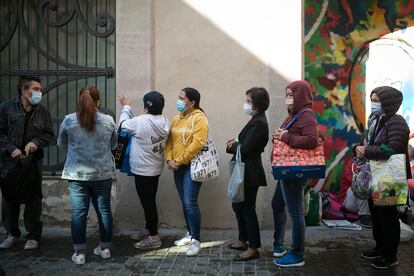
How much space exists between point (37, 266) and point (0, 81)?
286cm

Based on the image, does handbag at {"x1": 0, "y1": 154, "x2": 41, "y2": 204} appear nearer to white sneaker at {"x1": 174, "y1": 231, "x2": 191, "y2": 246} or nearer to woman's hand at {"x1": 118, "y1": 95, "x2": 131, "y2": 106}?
woman's hand at {"x1": 118, "y1": 95, "x2": 131, "y2": 106}

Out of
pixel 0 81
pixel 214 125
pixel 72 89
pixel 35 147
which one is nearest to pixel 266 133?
pixel 214 125

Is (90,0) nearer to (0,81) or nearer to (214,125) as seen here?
(0,81)

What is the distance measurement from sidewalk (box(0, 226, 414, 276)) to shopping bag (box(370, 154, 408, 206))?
26.9 inches

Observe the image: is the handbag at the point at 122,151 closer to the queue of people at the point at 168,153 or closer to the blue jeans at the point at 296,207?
the queue of people at the point at 168,153

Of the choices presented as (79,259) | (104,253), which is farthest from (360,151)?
(79,259)

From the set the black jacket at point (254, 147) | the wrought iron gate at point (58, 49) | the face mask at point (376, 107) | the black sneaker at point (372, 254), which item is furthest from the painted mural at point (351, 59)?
the wrought iron gate at point (58, 49)

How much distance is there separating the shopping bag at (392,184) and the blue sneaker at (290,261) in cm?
89

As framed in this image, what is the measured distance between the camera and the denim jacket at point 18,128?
17.5 ft

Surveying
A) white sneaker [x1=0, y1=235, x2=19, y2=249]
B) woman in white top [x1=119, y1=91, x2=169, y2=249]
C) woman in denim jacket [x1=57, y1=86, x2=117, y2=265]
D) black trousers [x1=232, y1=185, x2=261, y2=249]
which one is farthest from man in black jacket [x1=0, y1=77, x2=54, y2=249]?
black trousers [x1=232, y1=185, x2=261, y2=249]

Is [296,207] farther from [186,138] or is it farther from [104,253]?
[104,253]

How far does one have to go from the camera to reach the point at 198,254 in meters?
5.21

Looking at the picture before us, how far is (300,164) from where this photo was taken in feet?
14.8

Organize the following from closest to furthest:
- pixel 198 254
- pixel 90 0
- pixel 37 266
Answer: pixel 37 266, pixel 198 254, pixel 90 0
